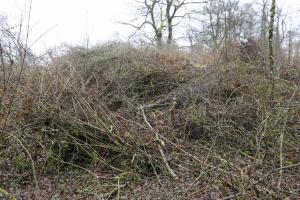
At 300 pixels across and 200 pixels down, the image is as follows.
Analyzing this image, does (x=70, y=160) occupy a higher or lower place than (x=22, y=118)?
lower

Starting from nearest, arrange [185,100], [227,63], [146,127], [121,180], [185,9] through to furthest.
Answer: [121,180], [146,127], [185,100], [227,63], [185,9]

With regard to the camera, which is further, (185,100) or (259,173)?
(185,100)

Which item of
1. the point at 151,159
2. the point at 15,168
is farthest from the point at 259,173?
the point at 15,168

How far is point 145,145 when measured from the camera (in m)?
5.38

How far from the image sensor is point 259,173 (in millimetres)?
4379

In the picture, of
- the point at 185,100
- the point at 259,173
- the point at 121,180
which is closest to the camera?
the point at 259,173

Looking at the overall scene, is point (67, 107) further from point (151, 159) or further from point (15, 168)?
point (151, 159)

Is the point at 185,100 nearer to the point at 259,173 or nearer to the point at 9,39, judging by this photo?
the point at 259,173

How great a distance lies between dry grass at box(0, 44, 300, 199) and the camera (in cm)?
442

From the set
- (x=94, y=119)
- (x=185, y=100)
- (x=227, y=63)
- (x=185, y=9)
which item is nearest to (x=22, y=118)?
(x=94, y=119)

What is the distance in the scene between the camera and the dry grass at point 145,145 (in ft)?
14.5

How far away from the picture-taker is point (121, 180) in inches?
199

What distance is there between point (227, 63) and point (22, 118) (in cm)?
552

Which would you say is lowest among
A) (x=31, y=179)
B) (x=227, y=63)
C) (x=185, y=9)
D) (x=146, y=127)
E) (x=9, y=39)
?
(x=31, y=179)
